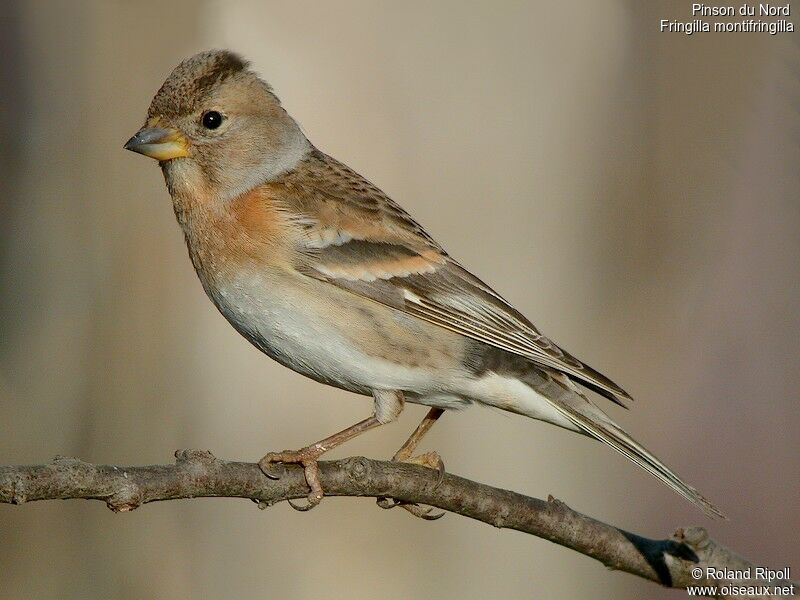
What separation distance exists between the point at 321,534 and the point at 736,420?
6.70m

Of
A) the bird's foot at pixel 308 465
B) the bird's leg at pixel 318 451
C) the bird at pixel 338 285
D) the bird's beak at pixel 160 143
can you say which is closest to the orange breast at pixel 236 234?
the bird at pixel 338 285

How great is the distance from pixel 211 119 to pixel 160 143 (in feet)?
0.97

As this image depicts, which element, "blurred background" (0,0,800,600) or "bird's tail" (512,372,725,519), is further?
"blurred background" (0,0,800,600)

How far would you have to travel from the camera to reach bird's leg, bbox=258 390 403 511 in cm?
404

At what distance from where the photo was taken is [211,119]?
512 cm

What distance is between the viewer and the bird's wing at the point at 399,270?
193 inches

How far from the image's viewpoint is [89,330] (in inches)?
301

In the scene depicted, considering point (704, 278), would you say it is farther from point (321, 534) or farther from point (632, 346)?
point (321, 534)

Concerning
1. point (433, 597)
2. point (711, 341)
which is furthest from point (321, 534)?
point (711, 341)

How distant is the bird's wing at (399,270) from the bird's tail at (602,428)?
0.11 m

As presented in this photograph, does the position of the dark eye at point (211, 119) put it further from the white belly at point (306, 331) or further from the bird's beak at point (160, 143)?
the white belly at point (306, 331)

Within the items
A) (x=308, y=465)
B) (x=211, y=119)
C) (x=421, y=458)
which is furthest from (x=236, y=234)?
(x=421, y=458)

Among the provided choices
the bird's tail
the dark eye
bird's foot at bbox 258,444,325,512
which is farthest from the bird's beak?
the bird's tail

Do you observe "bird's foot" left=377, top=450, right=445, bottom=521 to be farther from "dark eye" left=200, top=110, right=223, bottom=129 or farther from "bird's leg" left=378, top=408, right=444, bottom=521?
"dark eye" left=200, top=110, right=223, bottom=129
